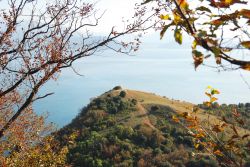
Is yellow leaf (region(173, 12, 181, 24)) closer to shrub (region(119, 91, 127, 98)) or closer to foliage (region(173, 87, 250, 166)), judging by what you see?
foliage (region(173, 87, 250, 166))

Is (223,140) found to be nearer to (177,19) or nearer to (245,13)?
(177,19)

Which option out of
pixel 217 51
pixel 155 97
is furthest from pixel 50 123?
pixel 155 97

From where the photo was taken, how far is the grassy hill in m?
76.4

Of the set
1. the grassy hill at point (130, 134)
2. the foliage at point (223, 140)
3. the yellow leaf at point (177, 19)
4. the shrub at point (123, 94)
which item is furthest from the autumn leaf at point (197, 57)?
the shrub at point (123, 94)

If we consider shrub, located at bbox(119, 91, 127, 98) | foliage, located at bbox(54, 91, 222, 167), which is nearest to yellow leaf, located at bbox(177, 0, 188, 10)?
foliage, located at bbox(54, 91, 222, 167)

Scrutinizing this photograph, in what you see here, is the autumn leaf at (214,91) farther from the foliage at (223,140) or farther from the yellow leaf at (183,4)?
the yellow leaf at (183,4)

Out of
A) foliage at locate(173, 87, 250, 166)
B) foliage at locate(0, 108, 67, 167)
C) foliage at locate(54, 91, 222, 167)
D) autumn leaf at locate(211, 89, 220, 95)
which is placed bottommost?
foliage at locate(54, 91, 222, 167)

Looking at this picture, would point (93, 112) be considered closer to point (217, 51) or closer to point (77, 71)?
point (77, 71)

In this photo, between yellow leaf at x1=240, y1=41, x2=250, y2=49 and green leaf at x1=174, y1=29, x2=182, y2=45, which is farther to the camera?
green leaf at x1=174, y1=29, x2=182, y2=45

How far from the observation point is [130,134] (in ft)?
280

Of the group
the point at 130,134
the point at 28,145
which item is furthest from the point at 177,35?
the point at 130,134

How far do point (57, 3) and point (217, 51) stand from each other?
11.5 metres

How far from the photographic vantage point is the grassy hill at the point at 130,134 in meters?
76.4

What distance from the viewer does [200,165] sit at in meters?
71.4
